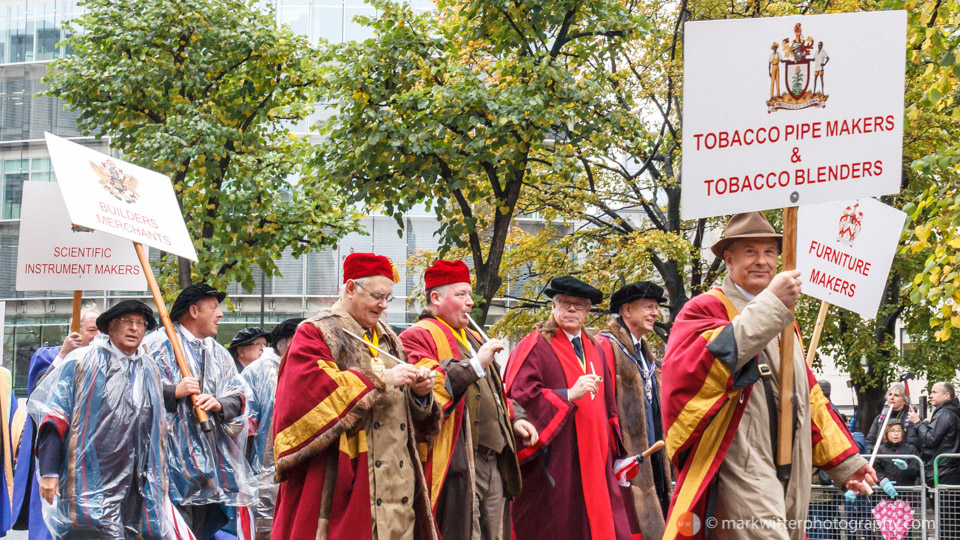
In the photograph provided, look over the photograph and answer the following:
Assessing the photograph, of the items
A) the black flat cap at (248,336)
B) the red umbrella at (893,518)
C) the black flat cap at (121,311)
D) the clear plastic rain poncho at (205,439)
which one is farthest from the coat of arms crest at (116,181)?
the red umbrella at (893,518)

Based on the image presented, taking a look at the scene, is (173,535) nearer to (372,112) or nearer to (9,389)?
(9,389)

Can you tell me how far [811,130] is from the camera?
15.5 ft

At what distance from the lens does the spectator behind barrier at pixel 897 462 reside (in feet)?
37.6

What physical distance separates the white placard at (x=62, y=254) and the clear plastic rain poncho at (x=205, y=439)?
1.93 ft

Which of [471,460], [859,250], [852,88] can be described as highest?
[852,88]

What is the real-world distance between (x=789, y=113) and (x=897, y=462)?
284 inches

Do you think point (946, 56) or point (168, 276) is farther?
point (168, 276)

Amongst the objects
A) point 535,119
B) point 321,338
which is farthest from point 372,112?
point 321,338

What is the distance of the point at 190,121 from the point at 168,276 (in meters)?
2.69

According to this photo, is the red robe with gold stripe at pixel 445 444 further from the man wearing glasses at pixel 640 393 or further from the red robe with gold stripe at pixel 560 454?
the man wearing glasses at pixel 640 393

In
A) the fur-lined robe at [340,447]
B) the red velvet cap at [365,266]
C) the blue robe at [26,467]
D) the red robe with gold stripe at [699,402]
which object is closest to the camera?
the red robe with gold stripe at [699,402]

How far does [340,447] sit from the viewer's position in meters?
6.21

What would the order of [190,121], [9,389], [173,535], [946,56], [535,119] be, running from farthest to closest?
[190,121]
[535,119]
[9,389]
[946,56]
[173,535]

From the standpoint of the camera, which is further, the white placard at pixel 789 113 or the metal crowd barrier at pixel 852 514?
the metal crowd barrier at pixel 852 514
